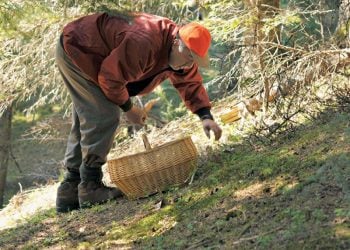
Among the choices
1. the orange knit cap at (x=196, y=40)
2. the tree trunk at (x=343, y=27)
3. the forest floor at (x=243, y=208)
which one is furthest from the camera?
the tree trunk at (x=343, y=27)

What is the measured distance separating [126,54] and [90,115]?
2.58 feet

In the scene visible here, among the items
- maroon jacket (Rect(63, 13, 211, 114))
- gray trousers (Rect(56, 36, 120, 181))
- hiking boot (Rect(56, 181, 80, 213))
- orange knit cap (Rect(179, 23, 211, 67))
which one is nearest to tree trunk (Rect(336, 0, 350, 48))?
maroon jacket (Rect(63, 13, 211, 114))

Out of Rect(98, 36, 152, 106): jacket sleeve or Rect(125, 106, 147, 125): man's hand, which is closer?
Rect(98, 36, 152, 106): jacket sleeve

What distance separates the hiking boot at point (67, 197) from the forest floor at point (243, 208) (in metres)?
0.17

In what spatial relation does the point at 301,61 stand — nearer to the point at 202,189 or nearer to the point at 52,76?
the point at 202,189

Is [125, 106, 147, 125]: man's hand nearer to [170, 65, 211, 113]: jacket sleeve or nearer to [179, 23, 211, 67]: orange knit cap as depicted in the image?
[170, 65, 211, 113]: jacket sleeve

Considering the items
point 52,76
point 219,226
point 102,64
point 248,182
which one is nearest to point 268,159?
point 248,182

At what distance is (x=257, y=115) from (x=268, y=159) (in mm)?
1769

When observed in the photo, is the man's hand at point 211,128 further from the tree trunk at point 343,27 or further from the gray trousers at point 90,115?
the tree trunk at point 343,27

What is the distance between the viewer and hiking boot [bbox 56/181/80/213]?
5.85m

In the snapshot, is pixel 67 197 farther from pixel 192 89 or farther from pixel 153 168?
pixel 192 89

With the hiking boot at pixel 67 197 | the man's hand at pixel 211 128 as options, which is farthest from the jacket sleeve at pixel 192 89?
the hiking boot at pixel 67 197

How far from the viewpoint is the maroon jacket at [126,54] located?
472 centimetres

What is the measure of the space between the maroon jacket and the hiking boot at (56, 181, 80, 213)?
Answer: 1158mm
